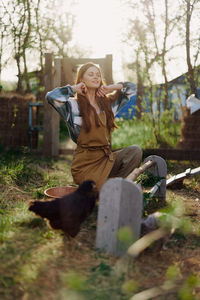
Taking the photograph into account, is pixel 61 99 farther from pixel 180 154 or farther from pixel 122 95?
pixel 180 154

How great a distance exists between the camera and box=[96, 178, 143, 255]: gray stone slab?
2.48m

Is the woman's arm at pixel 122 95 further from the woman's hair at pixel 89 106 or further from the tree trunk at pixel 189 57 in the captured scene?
the tree trunk at pixel 189 57

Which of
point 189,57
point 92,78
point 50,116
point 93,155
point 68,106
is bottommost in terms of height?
point 93,155

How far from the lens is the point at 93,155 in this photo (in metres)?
3.79

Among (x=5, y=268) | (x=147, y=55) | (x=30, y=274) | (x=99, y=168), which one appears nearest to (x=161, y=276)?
(x=30, y=274)

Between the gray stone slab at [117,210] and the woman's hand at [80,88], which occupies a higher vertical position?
the woman's hand at [80,88]

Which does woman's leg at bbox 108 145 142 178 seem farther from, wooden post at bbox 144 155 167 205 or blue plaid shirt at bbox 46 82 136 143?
blue plaid shirt at bbox 46 82 136 143

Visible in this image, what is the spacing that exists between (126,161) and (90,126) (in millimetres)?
594

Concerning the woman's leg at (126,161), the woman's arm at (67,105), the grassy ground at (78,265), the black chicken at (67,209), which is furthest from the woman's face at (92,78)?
the black chicken at (67,209)

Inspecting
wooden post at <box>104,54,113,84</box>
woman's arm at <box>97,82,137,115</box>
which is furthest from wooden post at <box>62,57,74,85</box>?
woman's arm at <box>97,82,137,115</box>

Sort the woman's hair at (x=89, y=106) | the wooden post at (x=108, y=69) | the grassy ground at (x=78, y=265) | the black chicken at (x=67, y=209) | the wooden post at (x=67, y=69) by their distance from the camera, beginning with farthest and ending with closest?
the wooden post at (x=67, y=69) → the wooden post at (x=108, y=69) → the woman's hair at (x=89, y=106) → the black chicken at (x=67, y=209) → the grassy ground at (x=78, y=265)

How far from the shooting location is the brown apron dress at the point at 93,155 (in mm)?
3734

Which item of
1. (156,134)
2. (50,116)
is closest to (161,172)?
(156,134)

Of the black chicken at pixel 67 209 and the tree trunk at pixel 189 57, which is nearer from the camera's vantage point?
the black chicken at pixel 67 209
